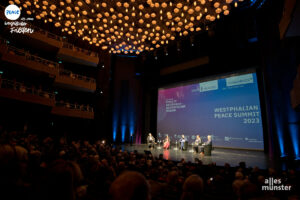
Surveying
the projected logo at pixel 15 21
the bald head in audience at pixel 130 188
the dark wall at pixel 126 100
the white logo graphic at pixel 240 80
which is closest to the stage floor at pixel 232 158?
the white logo graphic at pixel 240 80

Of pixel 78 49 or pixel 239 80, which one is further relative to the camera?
pixel 78 49

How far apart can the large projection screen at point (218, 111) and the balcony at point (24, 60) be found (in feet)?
33.1

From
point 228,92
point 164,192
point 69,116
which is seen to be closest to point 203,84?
point 228,92

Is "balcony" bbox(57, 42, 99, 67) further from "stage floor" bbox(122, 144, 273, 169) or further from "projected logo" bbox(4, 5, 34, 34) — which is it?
"stage floor" bbox(122, 144, 273, 169)

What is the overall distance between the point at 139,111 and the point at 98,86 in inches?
181

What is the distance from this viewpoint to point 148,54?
16.9 metres

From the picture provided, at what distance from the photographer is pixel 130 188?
1043mm

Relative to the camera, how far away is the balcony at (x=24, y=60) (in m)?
11.7

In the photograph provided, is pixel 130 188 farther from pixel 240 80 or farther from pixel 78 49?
pixel 78 49

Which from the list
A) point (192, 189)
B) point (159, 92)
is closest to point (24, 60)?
point (159, 92)

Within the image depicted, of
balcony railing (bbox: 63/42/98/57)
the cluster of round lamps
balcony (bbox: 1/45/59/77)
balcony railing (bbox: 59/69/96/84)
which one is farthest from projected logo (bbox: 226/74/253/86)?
balcony (bbox: 1/45/59/77)

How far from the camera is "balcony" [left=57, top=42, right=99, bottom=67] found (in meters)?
15.5

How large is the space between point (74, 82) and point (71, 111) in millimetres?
2541

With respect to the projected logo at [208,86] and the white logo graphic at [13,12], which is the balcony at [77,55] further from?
the projected logo at [208,86]
